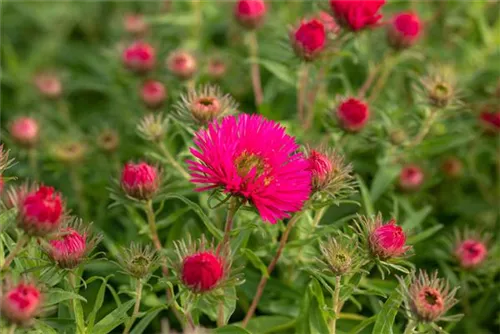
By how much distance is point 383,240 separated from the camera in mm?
1743

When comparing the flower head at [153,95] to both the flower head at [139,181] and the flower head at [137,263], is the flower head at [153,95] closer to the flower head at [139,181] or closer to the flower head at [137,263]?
the flower head at [139,181]

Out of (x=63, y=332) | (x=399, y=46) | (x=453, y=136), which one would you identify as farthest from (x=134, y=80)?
(x=63, y=332)

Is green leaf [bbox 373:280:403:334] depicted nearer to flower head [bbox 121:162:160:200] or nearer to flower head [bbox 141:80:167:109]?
flower head [bbox 121:162:160:200]

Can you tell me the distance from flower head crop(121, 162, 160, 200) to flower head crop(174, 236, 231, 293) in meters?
0.31

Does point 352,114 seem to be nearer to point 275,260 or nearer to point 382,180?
point 382,180

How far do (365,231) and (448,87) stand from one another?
79 cm

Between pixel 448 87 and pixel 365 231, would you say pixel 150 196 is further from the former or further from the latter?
pixel 448 87

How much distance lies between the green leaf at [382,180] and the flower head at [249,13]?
2.28 feet

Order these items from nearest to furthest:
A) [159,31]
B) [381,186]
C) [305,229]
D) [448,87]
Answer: [305,229] < [448,87] < [381,186] < [159,31]

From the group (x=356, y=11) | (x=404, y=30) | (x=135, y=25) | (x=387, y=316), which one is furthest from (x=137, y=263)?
(x=135, y=25)

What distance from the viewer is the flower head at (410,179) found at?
2.69 m

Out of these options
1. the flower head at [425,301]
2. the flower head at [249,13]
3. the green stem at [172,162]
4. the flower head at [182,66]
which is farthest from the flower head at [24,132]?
the flower head at [425,301]

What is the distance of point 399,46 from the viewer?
265 centimetres

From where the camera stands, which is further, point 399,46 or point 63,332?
point 399,46
